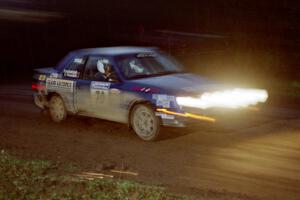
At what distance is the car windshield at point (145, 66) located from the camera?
10117 millimetres

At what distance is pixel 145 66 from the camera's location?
10.3 meters

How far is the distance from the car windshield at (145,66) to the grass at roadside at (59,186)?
296 centimetres

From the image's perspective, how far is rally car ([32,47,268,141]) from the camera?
9164 mm

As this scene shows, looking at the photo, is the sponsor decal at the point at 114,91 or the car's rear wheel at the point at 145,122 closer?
the car's rear wheel at the point at 145,122

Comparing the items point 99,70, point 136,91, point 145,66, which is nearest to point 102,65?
point 99,70

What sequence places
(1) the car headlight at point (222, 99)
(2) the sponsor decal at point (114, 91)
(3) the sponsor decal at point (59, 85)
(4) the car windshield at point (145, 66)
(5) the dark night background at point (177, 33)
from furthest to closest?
(5) the dark night background at point (177, 33) → (3) the sponsor decal at point (59, 85) → (4) the car windshield at point (145, 66) → (2) the sponsor decal at point (114, 91) → (1) the car headlight at point (222, 99)

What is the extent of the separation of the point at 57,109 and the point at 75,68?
1060mm

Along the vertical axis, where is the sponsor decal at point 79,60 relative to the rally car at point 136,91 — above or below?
above

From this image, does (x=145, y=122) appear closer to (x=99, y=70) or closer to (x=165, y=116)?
(x=165, y=116)

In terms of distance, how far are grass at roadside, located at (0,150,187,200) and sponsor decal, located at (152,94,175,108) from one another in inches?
88.4

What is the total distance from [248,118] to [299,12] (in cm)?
1017

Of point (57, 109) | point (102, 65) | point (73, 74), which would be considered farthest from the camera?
point (57, 109)

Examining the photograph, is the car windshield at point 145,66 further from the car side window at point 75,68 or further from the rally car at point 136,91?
the car side window at point 75,68

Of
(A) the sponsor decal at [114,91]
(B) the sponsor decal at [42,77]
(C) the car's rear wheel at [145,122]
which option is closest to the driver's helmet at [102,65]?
(A) the sponsor decal at [114,91]
